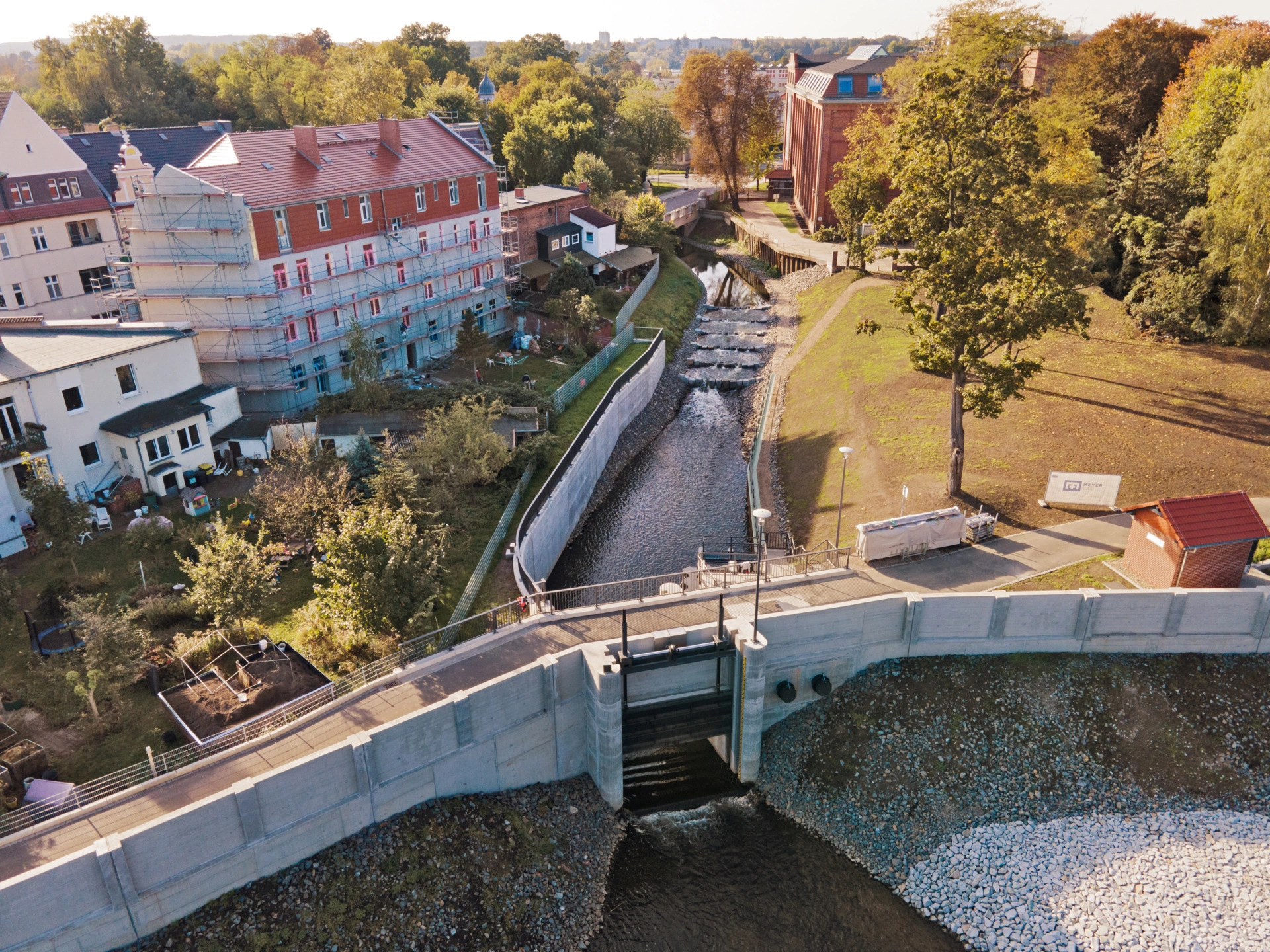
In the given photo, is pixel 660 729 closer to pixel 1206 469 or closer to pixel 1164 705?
pixel 1164 705

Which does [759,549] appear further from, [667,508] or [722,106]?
[722,106]

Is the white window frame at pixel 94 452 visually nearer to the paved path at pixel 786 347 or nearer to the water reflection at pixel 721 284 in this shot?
the paved path at pixel 786 347

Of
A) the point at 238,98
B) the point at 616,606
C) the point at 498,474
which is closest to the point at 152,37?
the point at 238,98

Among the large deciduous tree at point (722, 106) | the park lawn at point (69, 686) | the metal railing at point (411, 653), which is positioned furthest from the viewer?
the large deciduous tree at point (722, 106)

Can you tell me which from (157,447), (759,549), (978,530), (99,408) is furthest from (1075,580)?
(99,408)

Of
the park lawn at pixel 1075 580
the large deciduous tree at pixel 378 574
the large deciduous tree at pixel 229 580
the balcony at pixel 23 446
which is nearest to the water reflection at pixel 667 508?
the large deciduous tree at pixel 378 574
